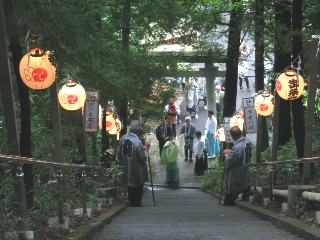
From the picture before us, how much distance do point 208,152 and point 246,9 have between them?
34.9 feet

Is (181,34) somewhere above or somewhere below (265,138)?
above

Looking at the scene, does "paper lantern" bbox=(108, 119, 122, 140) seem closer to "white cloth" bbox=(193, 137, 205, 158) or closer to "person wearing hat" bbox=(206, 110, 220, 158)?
"white cloth" bbox=(193, 137, 205, 158)

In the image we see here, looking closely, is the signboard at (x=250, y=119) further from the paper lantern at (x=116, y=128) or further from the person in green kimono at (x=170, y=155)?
the person in green kimono at (x=170, y=155)

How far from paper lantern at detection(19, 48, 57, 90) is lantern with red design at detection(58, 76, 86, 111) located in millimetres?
3267

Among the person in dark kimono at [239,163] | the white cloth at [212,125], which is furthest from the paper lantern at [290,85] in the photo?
the white cloth at [212,125]

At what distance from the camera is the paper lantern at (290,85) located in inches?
542

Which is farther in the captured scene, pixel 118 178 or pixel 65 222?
pixel 118 178

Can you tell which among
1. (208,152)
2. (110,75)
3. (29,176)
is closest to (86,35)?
(29,176)

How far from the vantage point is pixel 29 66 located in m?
9.59

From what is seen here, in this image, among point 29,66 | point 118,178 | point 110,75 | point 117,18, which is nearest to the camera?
point 29,66

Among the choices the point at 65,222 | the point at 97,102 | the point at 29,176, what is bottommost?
the point at 65,222

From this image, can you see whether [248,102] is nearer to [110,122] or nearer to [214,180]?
[110,122]

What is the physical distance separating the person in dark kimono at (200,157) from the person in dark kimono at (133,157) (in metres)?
12.2

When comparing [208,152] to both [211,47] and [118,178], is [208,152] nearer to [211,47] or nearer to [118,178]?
[211,47]
